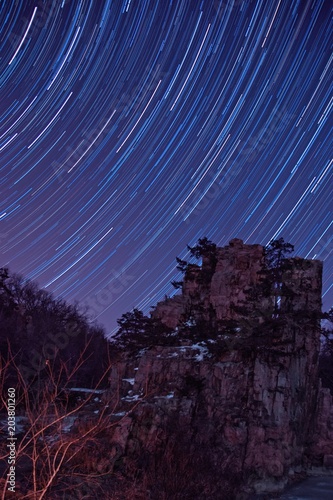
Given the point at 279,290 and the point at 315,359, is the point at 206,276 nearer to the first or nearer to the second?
the point at 279,290

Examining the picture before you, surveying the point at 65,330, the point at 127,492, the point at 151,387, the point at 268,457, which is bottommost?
the point at 127,492

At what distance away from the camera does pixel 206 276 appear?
108 ft

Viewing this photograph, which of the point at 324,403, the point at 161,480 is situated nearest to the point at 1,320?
the point at 161,480

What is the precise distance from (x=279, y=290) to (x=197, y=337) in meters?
6.63

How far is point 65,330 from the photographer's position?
156ft

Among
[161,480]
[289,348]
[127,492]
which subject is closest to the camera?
[127,492]

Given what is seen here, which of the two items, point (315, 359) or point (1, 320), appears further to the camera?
point (1, 320)

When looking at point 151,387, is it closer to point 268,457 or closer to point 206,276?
point 268,457

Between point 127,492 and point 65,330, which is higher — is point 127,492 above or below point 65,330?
below

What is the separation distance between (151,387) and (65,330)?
2429cm

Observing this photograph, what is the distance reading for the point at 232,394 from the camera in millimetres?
25328

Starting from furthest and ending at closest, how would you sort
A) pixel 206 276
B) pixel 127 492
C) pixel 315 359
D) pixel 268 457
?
pixel 206 276 < pixel 315 359 < pixel 268 457 < pixel 127 492

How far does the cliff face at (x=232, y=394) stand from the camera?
67.6 feet

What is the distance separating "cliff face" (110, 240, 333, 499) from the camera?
20609mm
